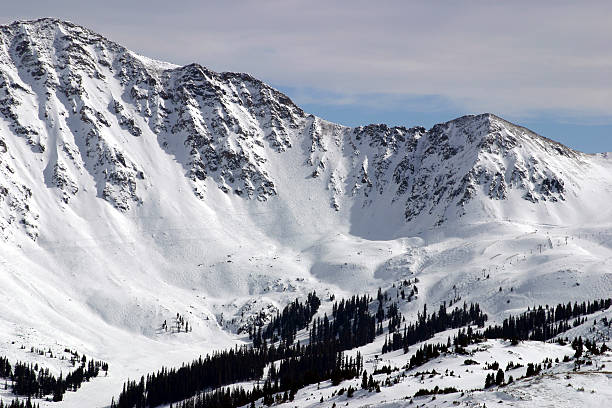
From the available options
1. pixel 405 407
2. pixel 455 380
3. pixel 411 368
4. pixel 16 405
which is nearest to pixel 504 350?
pixel 411 368

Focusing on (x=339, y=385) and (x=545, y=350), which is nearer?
(x=339, y=385)

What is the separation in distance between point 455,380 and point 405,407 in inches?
733

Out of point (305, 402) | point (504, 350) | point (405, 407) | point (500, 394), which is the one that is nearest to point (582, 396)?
point (500, 394)

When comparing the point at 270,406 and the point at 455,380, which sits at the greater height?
the point at 455,380

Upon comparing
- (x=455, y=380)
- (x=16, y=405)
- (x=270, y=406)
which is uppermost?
(x=455, y=380)

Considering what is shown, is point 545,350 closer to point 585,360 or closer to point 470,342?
point 470,342

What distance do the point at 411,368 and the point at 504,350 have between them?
1665 cm

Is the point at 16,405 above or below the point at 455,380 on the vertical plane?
below

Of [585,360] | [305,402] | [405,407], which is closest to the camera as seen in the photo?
[405,407]

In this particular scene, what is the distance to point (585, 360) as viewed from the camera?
86812 mm

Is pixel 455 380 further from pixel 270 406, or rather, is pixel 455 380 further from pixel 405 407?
pixel 270 406

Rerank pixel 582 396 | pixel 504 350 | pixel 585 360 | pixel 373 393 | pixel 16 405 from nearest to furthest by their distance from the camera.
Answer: pixel 582 396, pixel 585 360, pixel 373 393, pixel 504 350, pixel 16 405

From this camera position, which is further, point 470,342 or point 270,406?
point 470,342

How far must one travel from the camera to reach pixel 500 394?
70938 mm
